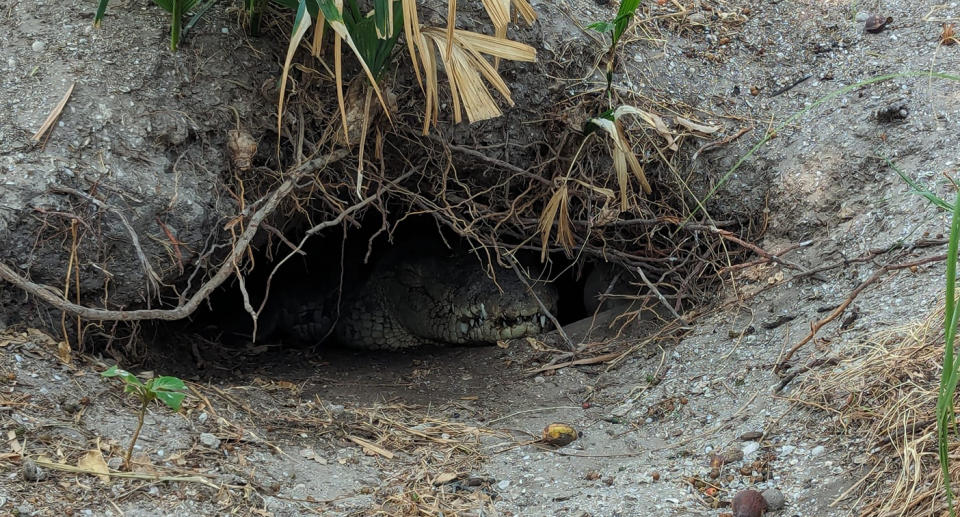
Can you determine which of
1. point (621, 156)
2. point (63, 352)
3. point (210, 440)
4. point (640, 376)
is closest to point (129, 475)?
point (210, 440)

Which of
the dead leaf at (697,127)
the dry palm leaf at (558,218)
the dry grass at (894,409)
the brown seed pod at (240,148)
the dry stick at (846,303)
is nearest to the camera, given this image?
the dry grass at (894,409)

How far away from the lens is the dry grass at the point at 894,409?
5.78 ft

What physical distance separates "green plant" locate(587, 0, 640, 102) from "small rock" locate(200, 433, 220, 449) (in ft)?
6.62

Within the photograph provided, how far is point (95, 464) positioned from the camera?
2.04m

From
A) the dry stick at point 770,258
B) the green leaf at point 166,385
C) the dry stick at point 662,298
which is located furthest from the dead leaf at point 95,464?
the dry stick at point 770,258

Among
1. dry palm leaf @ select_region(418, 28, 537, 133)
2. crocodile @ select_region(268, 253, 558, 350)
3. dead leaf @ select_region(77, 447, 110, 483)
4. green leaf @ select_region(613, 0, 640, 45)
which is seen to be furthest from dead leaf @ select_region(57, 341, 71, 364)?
green leaf @ select_region(613, 0, 640, 45)

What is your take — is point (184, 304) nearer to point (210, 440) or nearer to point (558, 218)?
point (210, 440)

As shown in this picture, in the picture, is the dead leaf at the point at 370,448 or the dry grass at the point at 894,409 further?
the dead leaf at the point at 370,448

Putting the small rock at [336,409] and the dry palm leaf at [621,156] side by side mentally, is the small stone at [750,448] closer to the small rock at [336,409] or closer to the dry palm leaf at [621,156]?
the dry palm leaf at [621,156]

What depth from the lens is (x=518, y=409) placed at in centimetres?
306

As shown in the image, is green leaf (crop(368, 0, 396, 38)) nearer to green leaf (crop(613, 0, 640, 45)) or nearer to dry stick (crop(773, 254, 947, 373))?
green leaf (crop(613, 0, 640, 45))

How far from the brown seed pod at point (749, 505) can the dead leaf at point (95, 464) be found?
1.56 m

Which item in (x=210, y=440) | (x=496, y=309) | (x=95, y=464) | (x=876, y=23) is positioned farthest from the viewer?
(x=496, y=309)

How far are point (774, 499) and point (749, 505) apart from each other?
0.24 feet
